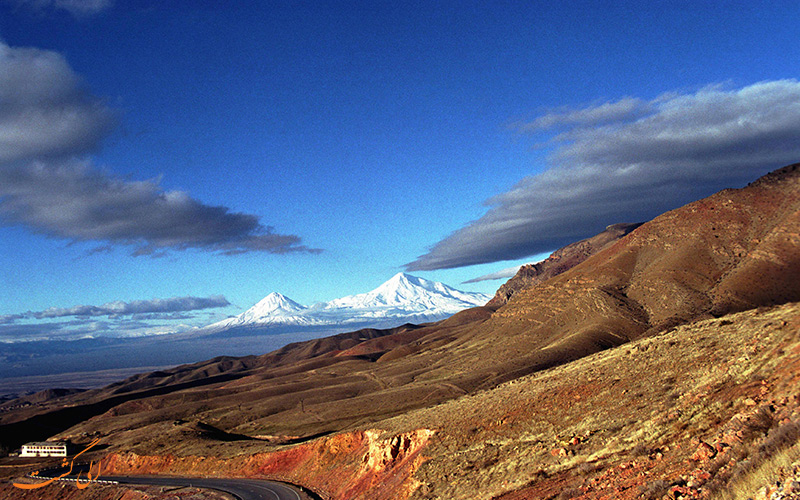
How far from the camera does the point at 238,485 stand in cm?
4928

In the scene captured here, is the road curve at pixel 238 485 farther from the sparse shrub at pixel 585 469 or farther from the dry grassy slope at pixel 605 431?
the sparse shrub at pixel 585 469

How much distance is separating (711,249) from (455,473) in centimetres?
9714

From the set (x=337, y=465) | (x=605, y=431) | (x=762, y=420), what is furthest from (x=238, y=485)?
(x=762, y=420)

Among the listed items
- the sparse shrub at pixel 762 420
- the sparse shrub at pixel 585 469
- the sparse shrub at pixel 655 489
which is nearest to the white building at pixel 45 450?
the sparse shrub at pixel 585 469

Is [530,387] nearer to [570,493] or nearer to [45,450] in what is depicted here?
[570,493]

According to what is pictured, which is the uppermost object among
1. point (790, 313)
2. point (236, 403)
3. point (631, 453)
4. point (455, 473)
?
point (790, 313)

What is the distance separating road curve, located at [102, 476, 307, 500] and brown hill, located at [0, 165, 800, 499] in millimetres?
2224

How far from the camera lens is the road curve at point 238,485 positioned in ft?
143

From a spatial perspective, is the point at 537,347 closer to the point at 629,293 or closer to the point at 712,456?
the point at 629,293

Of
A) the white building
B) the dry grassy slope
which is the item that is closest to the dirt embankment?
the dry grassy slope

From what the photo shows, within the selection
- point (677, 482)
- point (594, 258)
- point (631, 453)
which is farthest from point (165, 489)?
point (594, 258)

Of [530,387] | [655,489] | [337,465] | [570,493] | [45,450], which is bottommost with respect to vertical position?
[45,450]

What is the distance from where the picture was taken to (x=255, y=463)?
5462 centimetres

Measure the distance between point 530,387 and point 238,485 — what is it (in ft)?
96.0
